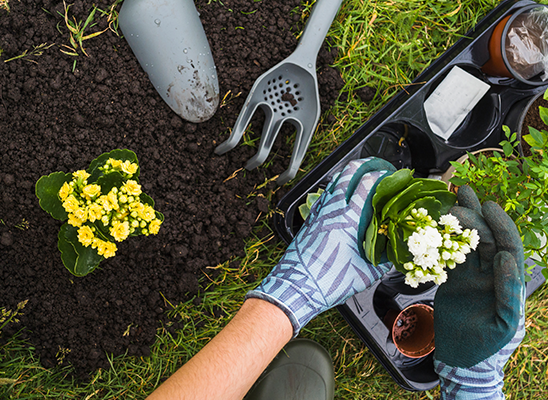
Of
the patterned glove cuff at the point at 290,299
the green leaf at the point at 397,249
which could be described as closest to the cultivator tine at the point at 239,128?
the patterned glove cuff at the point at 290,299

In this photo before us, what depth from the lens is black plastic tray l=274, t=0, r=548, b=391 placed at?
113cm

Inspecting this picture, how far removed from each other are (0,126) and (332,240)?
3.22 feet

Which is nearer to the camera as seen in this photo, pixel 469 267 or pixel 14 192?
pixel 469 267

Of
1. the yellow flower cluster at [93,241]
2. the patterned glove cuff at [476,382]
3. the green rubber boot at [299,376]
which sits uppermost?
the yellow flower cluster at [93,241]

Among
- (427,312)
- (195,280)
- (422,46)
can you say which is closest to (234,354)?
(195,280)

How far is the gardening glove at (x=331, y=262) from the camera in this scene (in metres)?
0.94

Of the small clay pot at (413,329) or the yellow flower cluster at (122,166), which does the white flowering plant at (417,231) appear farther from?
the yellow flower cluster at (122,166)

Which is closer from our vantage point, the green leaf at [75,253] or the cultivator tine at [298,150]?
the green leaf at [75,253]

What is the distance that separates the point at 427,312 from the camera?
112cm

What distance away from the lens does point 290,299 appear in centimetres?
93

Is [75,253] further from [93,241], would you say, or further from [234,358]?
[234,358]

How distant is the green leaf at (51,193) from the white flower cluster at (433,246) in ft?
2.72

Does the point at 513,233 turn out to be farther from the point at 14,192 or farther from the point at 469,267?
the point at 14,192

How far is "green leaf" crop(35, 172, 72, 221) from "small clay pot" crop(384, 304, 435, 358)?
3.15 feet
